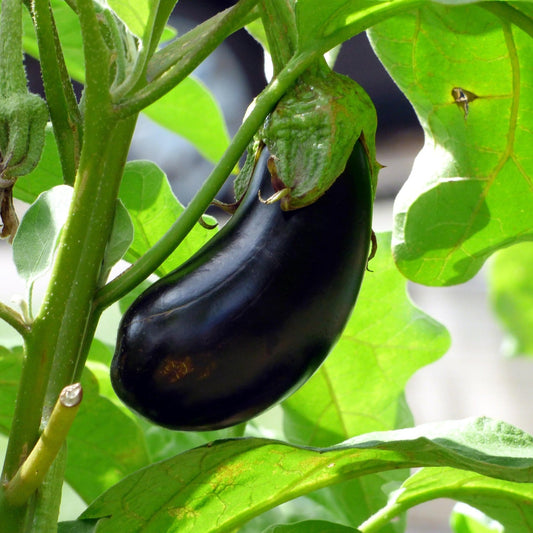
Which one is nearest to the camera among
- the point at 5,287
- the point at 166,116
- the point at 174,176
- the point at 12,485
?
the point at 12,485

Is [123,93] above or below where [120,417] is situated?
above

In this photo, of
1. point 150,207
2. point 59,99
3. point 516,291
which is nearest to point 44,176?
point 150,207

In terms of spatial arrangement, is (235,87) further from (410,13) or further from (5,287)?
(410,13)

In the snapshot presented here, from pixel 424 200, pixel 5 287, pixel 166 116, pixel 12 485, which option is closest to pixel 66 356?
pixel 12 485

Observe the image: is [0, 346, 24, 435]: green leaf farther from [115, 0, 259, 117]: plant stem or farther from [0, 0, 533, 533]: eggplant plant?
[115, 0, 259, 117]: plant stem

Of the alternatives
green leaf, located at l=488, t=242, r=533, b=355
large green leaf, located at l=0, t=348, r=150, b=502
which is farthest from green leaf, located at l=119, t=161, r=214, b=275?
green leaf, located at l=488, t=242, r=533, b=355

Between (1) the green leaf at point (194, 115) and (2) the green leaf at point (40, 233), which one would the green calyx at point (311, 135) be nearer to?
(2) the green leaf at point (40, 233)
